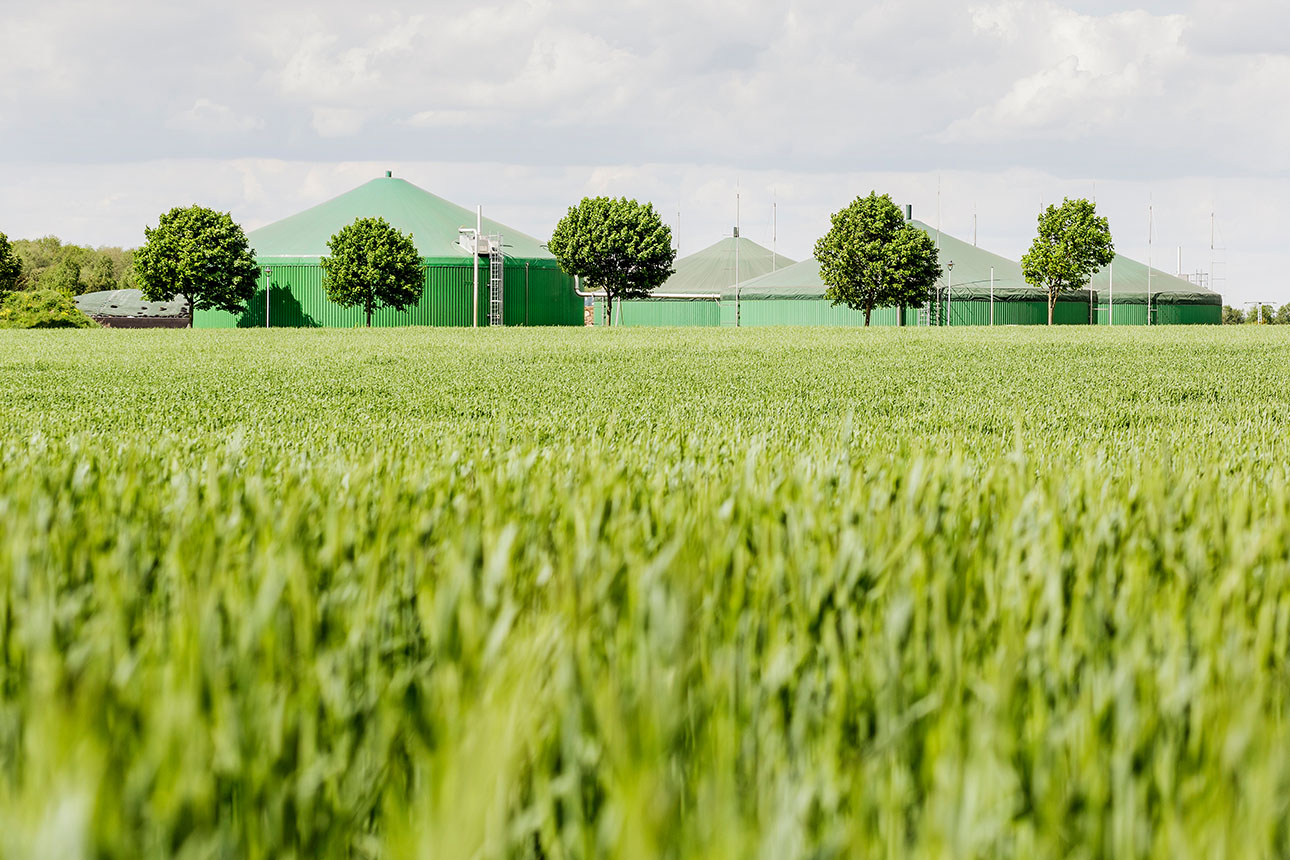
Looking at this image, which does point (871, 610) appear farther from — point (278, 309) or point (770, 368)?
point (278, 309)

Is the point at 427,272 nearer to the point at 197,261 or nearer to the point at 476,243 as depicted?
the point at 476,243

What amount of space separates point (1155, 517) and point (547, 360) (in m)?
19.3

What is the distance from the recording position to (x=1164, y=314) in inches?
3378

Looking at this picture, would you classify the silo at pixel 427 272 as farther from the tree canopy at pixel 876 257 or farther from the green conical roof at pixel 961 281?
the tree canopy at pixel 876 257

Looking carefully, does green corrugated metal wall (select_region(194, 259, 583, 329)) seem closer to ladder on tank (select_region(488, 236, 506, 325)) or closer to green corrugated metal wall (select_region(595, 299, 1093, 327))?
ladder on tank (select_region(488, 236, 506, 325))

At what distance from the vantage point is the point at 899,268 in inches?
2611

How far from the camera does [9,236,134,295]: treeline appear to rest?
10150cm

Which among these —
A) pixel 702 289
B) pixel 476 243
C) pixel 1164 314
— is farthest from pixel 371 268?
pixel 1164 314

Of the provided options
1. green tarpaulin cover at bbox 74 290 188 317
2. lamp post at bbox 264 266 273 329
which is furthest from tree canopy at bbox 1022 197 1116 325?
green tarpaulin cover at bbox 74 290 188 317

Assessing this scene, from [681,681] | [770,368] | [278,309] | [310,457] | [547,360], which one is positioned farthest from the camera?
[278,309]

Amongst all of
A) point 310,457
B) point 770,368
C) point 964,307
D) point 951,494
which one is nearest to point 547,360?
point 770,368

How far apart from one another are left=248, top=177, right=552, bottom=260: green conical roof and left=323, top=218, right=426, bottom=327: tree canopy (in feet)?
25.0

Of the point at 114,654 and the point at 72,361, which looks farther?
the point at 72,361

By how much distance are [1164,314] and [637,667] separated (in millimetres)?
95253
